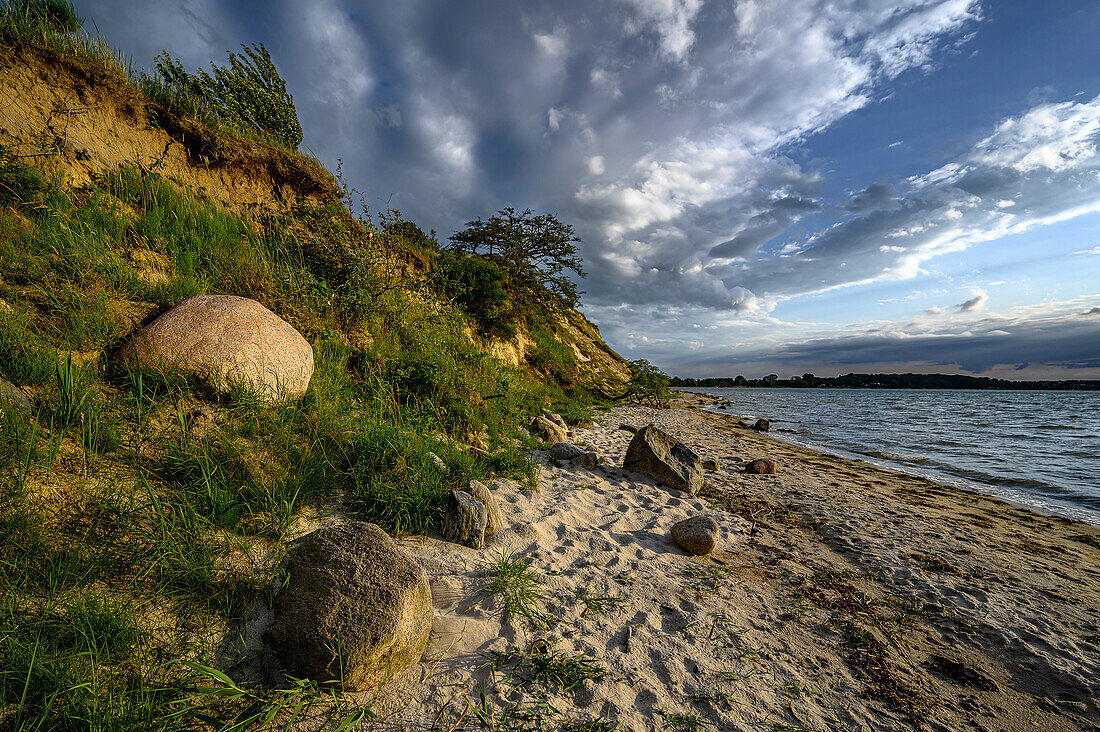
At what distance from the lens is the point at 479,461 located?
449cm

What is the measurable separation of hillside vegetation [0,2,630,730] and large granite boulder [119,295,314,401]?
153mm

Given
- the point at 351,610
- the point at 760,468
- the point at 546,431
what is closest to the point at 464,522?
the point at 351,610

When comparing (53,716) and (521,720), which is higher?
(53,716)

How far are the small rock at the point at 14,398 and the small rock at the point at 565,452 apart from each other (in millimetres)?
5206

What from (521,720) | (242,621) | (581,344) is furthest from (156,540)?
(581,344)

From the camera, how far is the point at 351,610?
2.00 m

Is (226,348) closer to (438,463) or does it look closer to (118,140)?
(438,463)

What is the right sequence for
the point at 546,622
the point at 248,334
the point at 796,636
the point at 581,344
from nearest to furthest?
the point at 546,622 < the point at 796,636 < the point at 248,334 < the point at 581,344

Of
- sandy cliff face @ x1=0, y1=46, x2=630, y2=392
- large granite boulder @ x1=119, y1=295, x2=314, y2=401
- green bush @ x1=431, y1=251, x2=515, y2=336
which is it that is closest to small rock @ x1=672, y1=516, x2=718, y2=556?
large granite boulder @ x1=119, y1=295, x2=314, y2=401

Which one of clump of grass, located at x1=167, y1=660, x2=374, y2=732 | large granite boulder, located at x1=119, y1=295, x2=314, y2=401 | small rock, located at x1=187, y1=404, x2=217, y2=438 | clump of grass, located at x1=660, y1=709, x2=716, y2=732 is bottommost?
clump of grass, located at x1=660, y1=709, x2=716, y2=732

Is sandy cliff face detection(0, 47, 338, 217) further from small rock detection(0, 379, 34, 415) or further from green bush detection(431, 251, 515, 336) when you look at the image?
small rock detection(0, 379, 34, 415)

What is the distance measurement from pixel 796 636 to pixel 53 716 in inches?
162

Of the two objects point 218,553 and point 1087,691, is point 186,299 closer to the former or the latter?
point 218,553

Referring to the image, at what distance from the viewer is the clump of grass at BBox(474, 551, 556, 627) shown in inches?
103
